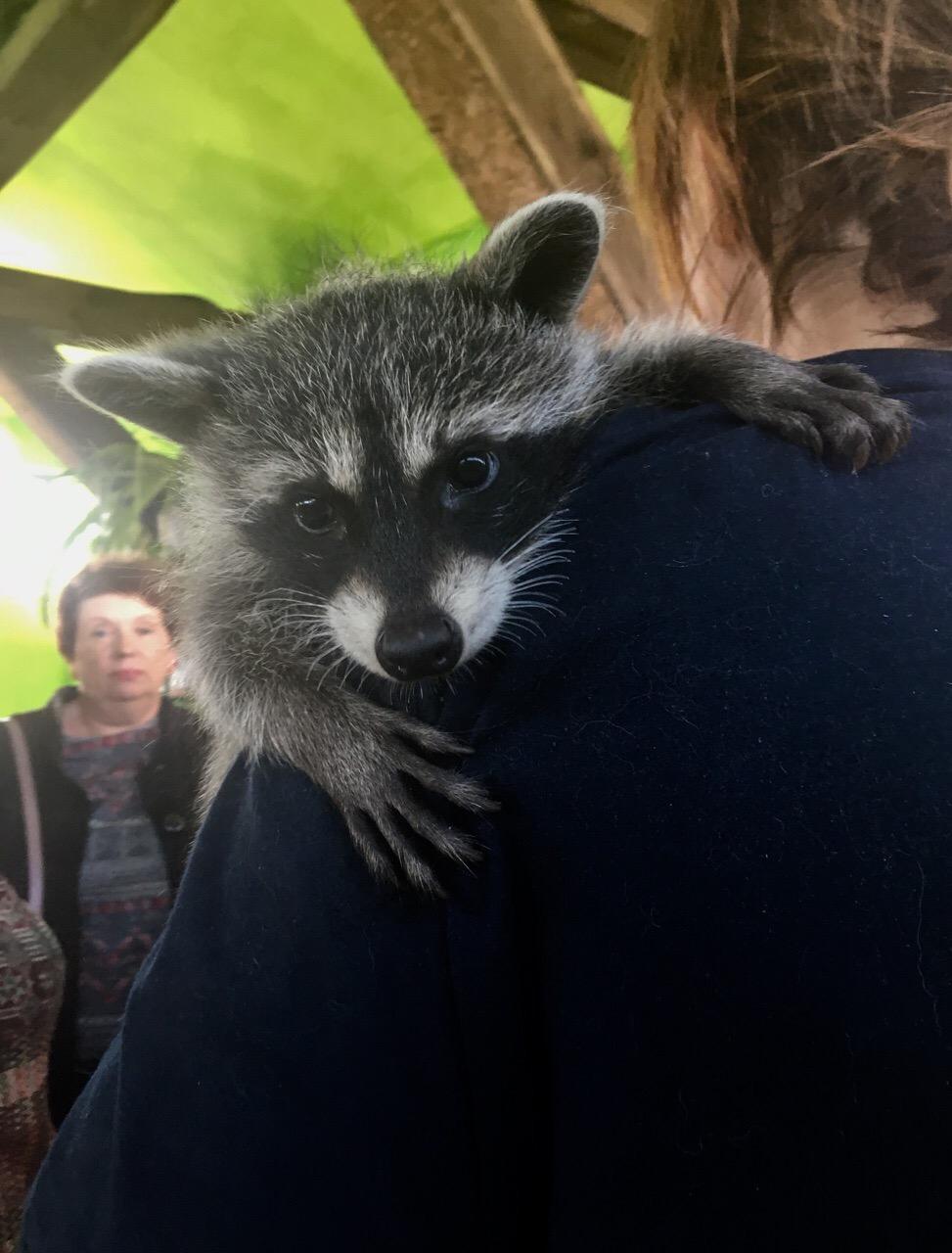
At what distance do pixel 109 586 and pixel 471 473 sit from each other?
0.72 meters

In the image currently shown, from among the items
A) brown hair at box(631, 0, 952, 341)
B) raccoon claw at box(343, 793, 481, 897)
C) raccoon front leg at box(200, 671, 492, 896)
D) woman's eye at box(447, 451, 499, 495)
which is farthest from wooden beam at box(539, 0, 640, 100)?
raccoon claw at box(343, 793, 481, 897)

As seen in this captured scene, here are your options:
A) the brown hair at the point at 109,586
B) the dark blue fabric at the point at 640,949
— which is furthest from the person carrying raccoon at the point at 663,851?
the brown hair at the point at 109,586

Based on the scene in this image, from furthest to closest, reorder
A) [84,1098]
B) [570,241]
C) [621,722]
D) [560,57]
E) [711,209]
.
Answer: [560,57]
[570,241]
[711,209]
[84,1098]
[621,722]

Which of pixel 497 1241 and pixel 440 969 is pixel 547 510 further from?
pixel 497 1241

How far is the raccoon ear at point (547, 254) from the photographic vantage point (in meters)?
1.05

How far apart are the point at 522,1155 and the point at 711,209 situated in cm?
105

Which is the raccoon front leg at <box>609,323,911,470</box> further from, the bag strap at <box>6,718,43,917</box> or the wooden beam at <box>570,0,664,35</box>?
the bag strap at <box>6,718,43,917</box>

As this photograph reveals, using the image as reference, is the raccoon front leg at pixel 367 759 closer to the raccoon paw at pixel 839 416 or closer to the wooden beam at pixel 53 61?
the raccoon paw at pixel 839 416

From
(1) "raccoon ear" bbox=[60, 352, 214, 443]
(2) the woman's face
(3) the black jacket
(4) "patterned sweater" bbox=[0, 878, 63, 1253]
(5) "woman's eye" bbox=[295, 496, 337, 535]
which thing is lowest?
(4) "patterned sweater" bbox=[0, 878, 63, 1253]

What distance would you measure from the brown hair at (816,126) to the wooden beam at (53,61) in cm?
88

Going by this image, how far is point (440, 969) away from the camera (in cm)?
65

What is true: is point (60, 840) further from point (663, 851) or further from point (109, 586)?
point (663, 851)

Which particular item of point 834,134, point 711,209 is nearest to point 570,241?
point 711,209

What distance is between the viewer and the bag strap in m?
1.24
